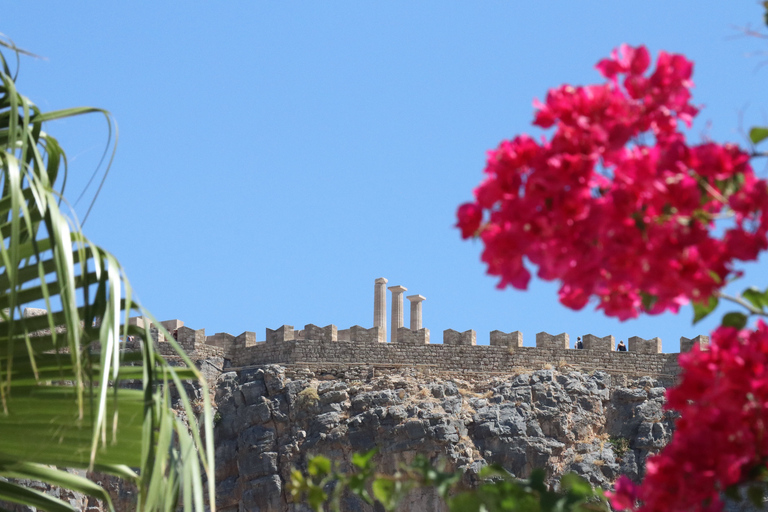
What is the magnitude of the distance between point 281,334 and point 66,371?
23.5m

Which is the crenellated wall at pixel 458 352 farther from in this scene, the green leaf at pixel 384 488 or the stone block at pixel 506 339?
the green leaf at pixel 384 488

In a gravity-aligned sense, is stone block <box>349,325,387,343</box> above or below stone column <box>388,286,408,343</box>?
below

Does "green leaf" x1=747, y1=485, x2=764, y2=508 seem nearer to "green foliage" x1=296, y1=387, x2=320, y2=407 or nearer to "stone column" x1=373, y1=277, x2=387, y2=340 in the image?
"green foliage" x1=296, y1=387, x2=320, y2=407

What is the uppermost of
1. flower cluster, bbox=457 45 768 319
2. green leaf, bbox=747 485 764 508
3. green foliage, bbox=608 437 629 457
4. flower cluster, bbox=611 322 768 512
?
flower cluster, bbox=457 45 768 319

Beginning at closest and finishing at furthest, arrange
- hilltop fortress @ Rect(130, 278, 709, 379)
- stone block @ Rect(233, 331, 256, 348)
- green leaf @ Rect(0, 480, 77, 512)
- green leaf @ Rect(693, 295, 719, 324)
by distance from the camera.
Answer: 1. green leaf @ Rect(693, 295, 719, 324)
2. green leaf @ Rect(0, 480, 77, 512)
3. hilltop fortress @ Rect(130, 278, 709, 379)
4. stone block @ Rect(233, 331, 256, 348)

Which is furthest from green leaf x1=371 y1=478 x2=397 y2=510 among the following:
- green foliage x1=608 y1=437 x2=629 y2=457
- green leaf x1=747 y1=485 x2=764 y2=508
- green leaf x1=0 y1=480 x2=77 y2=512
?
green foliage x1=608 y1=437 x2=629 y2=457

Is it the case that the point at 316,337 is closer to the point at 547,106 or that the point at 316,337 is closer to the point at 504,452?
the point at 504,452

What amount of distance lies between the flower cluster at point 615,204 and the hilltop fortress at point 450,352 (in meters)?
24.1

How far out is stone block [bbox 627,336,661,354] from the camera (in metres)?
26.8

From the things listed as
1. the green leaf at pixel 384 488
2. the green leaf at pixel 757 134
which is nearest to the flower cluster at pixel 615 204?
the green leaf at pixel 757 134

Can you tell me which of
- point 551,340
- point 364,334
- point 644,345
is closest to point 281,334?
point 364,334

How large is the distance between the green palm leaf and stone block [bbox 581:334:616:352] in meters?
24.0

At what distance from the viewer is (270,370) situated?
86.0 ft

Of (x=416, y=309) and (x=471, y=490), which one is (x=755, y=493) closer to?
(x=471, y=490)
